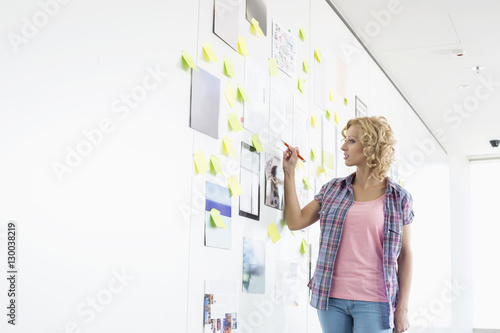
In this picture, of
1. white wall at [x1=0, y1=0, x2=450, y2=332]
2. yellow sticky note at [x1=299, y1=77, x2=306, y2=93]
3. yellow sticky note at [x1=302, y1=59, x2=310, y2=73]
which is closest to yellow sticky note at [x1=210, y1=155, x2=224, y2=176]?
white wall at [x1=0, y1=0, x2=450, y2=332]

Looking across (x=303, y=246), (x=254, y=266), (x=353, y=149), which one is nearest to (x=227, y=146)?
(x=254, y=266)

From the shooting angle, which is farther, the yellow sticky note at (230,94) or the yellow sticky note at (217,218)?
the yellow sticky note at (230,94)

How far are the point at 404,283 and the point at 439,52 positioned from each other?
2.14 m

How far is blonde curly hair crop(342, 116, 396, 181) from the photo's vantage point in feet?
7.72

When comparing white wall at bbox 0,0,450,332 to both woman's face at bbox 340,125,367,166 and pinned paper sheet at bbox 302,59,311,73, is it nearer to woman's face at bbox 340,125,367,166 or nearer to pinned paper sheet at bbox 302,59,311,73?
woman's face at bbox 340,125,367,166

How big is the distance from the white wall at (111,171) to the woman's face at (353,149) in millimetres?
446

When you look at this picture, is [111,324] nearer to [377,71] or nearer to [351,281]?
[351,281]

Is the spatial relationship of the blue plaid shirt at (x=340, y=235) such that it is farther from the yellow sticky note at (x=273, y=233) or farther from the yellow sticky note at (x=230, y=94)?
the yellow sticky note at (x=230, y=94)

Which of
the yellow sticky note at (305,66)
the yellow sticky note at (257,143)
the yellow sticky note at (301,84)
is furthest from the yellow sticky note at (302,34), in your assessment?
the yellow sticky note at (257,143)

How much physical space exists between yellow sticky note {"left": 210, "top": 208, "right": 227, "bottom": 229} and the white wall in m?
0.08

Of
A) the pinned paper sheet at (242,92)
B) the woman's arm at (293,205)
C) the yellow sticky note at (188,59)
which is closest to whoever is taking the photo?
the yellow sticky note at (188,59)

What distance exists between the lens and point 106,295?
Answer: 152 cm

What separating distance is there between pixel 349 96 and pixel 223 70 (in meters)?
1.53

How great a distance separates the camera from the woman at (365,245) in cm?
221
